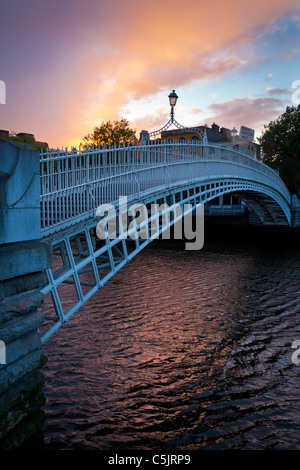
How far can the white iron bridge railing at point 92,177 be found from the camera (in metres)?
6.63

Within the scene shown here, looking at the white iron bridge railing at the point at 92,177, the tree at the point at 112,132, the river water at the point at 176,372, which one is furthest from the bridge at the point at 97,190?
the tree at the point at 112,132

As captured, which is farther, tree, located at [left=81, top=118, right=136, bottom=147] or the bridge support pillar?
tree, located at [left=81, top=118, right=136, bottom=147]

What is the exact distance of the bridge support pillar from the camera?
13.1 feet

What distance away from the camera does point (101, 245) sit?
69.4 ft

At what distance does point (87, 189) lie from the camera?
752cm

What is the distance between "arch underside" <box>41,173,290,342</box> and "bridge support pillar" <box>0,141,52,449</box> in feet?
4.85

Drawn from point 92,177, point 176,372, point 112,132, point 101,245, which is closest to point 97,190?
point 92,177

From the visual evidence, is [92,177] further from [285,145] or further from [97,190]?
[285,145]

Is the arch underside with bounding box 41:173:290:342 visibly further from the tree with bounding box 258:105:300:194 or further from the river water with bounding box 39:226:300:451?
the tree with bounding box 258:105:300:194

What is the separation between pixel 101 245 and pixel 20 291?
666 inches

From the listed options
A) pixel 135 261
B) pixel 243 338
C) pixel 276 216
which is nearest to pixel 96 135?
pixel 276 216

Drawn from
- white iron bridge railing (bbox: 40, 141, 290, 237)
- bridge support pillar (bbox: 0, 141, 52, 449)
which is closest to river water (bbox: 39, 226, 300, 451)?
bridge support pillar (bbox: 0, 141, 52, 449)
